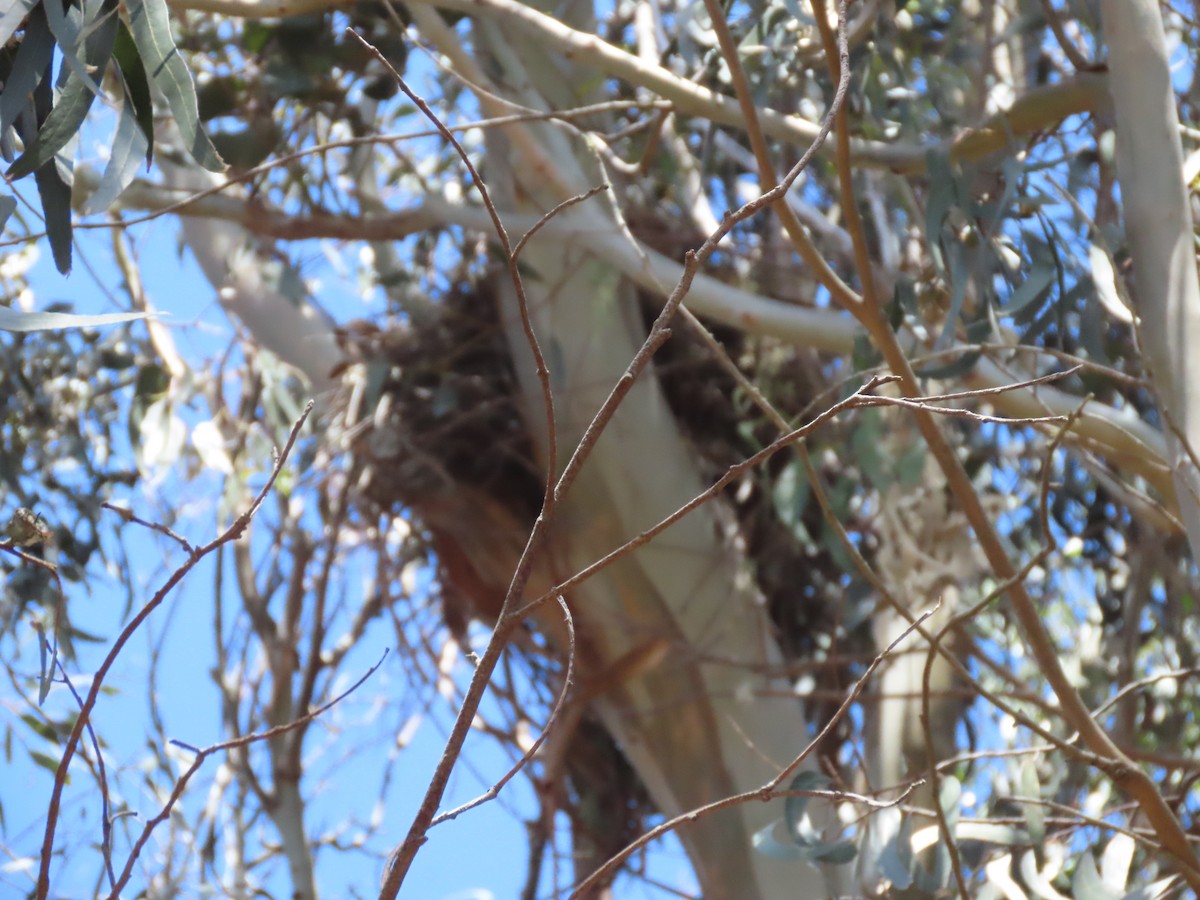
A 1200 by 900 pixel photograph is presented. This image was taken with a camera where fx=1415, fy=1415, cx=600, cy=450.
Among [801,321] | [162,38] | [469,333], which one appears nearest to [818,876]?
[801,321]

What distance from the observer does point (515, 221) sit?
2002mm

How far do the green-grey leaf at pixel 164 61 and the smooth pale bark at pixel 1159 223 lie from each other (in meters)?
0.83

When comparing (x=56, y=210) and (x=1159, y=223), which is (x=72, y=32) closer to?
(x=56, y=210)

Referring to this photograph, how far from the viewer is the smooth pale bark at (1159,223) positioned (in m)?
1.22

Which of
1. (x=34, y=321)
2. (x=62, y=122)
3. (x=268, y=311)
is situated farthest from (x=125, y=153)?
(x=268, y=311)

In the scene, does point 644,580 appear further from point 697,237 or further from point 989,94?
point 989,94

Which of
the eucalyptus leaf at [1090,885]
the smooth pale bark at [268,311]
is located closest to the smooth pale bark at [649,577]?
the smooth pale bark at [268,311]

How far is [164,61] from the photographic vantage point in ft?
3.99

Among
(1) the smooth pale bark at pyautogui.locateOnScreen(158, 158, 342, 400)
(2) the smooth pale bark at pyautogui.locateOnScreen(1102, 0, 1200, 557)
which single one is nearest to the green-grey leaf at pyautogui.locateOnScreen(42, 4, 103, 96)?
(2) the smooth pale bark at pyautogui.locateOnScreen(1102, 0, 1200, 557)

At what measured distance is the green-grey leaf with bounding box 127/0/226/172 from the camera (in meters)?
1.20

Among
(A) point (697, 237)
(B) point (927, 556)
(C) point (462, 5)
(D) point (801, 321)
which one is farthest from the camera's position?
(A) point (697, 237)

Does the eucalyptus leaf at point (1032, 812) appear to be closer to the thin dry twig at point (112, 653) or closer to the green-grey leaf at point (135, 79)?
the thin dry twig at point (112, 653)

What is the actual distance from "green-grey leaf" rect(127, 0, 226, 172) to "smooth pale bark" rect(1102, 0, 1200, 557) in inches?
32.7

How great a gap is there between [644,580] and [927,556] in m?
0.44
